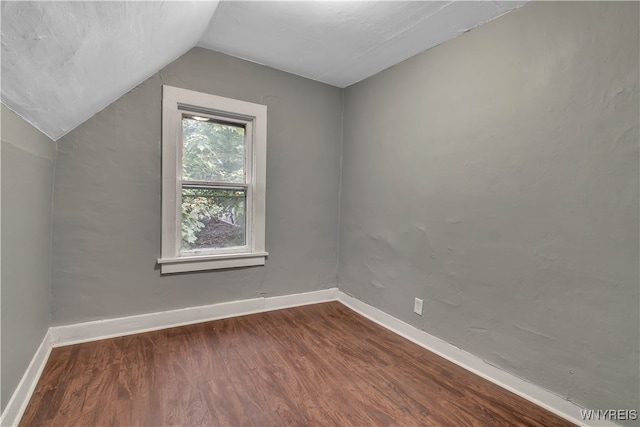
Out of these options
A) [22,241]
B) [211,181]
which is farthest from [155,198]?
[22,241]

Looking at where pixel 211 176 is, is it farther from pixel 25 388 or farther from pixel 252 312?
pixel 25 388

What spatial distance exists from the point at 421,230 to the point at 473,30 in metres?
1.41

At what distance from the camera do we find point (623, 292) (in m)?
1.38

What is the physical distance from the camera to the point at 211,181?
2.60 meters

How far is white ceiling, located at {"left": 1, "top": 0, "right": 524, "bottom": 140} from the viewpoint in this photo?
1.00 m

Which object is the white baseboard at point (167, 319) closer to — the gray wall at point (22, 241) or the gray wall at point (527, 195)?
the gray wall at point (22, 241)

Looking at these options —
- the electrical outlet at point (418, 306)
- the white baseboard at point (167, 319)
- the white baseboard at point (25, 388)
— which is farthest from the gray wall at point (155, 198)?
the electrical outlet at point (418, 306)

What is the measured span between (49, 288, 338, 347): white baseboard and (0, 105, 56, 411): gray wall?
22 cm

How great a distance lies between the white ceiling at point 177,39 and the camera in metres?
1.00

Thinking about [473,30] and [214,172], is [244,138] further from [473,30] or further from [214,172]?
[473,30]

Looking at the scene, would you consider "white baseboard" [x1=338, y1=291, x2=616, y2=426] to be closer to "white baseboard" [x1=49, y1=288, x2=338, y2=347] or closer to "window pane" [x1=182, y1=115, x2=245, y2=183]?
"white baseboard" [x1=49, y1=288, x2=338, y2=347]

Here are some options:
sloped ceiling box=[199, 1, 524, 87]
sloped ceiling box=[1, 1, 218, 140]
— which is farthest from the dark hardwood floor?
sloped ceiling box=[199, 1, 524, 87]

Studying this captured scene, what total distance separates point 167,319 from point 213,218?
892 mm

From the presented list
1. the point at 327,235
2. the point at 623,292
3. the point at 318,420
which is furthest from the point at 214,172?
the point at 623,292
